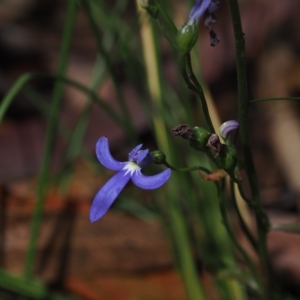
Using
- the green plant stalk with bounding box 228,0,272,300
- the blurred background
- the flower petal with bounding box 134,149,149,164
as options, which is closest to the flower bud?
the green plant stalk with bounding box 228,0,272,300

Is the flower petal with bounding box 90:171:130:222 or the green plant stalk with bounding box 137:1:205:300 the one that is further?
the green plant stalk with bounding box 137:1:205:300

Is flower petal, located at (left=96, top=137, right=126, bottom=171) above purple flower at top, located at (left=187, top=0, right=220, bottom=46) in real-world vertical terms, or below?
below

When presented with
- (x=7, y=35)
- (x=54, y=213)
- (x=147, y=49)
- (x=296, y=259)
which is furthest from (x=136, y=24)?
(x=7, y=35)

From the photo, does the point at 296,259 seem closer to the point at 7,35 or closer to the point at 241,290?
the point at 241,290

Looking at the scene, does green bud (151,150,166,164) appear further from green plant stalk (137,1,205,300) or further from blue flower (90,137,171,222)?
green plant stalk (137,1,205,300)

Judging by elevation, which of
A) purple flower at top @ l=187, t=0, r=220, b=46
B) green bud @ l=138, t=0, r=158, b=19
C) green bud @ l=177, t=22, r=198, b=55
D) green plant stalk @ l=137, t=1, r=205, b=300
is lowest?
green plant stalk @ l=137, t=1, r=205, b=300

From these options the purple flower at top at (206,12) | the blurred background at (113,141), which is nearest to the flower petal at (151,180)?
the purple flower at top at (206,12)
